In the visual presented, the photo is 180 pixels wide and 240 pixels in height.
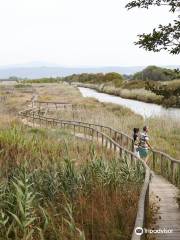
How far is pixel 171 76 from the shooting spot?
12.0m

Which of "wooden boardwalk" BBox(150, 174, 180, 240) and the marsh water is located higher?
"wooden boardwalk" BBox(150, 174, 180, 240)

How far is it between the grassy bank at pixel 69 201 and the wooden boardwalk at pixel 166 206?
0.77 meters

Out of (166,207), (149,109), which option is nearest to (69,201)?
(166,207)

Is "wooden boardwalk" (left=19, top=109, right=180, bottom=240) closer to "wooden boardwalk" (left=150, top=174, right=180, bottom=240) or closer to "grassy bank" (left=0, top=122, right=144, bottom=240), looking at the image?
"wooden boardwalk" (left=150, top=174, right=180, bottom=240)

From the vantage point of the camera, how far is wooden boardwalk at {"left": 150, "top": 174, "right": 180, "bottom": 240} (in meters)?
9.29

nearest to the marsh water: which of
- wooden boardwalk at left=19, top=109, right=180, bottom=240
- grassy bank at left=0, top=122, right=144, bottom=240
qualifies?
wooden boardwalk at left=19, top=109, right=180, bottom=240

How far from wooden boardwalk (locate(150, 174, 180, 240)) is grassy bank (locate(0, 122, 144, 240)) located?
0.77m

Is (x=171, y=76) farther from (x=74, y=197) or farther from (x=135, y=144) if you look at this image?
(x=135, y=144)

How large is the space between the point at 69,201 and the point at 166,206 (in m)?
2.84

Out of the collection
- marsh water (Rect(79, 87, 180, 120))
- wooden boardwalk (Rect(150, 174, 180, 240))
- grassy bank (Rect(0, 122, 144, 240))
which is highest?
grassy bank (Rect(0, 122, 144, 240))

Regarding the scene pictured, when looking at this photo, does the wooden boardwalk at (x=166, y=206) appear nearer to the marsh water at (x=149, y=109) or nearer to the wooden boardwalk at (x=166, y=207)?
the wooden boardwalk at (x=166, y=207)

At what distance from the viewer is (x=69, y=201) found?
943 cm

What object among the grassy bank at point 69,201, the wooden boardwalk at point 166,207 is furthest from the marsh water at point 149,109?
the grassy bank at point 69,201

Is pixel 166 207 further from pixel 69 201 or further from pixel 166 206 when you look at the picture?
pixel 69 201
